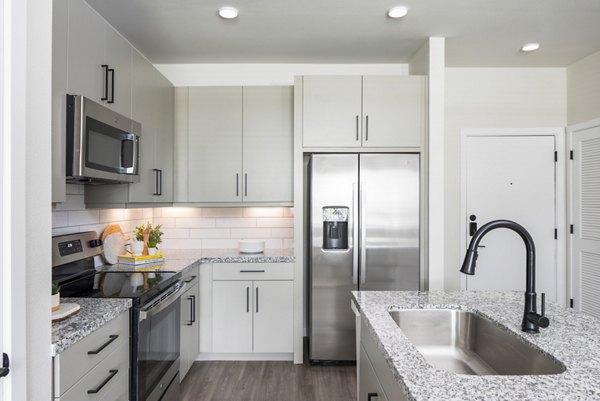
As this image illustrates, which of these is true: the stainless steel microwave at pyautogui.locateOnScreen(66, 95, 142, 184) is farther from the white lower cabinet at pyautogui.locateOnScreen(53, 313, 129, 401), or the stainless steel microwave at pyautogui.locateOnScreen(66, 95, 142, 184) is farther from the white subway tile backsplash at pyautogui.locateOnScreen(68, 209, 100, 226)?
the white lower cabinet at pyautogui.locateOnScreen(53, 313, 129, 401)

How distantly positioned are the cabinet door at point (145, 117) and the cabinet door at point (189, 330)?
2.53ft

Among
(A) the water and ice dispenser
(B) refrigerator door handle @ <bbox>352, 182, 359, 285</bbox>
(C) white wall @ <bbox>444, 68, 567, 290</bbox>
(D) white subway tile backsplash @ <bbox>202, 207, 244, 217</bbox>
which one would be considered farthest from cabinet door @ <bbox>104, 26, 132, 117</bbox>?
(C) white wall @ <bbox>444, 68, 567, 290</bbox>

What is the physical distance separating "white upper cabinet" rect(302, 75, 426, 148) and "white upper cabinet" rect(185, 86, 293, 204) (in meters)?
0.41

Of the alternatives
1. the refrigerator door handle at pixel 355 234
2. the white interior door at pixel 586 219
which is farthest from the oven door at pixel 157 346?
the white interior door at pixel 586 219

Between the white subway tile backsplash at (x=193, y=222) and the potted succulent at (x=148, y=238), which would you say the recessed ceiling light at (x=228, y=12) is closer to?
the potted succulent at (x=148, y=238)

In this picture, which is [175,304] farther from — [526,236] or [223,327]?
[526,236]

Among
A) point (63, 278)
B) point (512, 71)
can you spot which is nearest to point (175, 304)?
point (63, 278)

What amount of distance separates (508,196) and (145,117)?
126 inches

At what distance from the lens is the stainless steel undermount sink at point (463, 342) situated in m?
1.20

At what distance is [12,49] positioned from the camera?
0.94 meters

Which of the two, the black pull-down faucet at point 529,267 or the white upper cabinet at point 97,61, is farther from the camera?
the white upper cabinet at point 97,61

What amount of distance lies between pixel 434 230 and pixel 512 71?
1820 mm

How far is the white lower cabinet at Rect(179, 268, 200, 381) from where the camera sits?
2.52m

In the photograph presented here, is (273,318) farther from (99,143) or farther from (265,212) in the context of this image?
(99,143)
